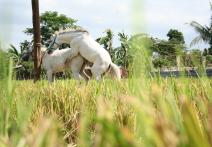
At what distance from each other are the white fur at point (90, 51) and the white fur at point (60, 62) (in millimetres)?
106

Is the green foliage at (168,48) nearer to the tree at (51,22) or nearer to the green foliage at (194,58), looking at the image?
the green foliage at (194,58)

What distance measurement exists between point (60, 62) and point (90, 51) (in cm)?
73

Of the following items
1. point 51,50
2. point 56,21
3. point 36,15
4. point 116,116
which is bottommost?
point 116,116

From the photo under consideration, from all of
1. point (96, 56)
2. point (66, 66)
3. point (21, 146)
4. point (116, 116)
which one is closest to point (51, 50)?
point (66, 66)

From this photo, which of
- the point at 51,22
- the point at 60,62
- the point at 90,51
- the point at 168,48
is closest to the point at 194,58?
the point at 168,48

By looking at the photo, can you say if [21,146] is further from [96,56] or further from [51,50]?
[51,50]

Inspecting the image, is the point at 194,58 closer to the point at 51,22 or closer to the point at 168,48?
the point at 168,48

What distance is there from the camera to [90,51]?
617cm

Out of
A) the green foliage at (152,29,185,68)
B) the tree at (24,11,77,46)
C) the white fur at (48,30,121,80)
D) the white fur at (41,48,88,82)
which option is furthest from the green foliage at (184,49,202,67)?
the tree at (24,11,77,46)

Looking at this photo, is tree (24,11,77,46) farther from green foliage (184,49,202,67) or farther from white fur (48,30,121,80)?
green foliage (184,49,202,67)

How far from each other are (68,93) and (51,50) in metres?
5.35

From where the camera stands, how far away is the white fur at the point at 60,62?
252 inches

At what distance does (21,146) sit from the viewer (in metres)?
0.33

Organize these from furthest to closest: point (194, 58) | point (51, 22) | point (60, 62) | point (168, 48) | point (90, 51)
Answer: point (51, 22), point (60, 62), point (90, 51), point (168, 48), point (194, 58)
